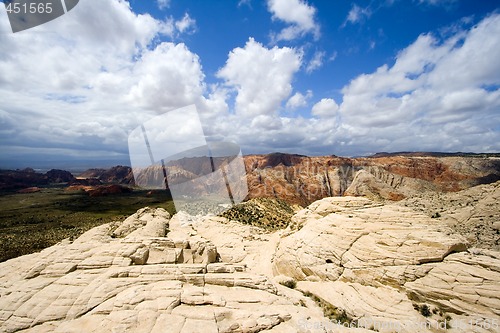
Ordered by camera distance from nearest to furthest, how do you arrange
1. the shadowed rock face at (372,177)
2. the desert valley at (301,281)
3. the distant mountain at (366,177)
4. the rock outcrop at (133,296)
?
1. the rock outcrop at (133,296)
2. the desert valley at (301,281)
3. the shadowed rock face at (372,177)
4. the distant mountain at (366,177)

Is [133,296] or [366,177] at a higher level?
[366,177]

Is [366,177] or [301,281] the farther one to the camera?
[366,177]

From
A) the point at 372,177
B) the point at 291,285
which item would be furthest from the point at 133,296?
the point at 372,177

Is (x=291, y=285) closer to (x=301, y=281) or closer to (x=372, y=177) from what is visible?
(x=301, y=281)

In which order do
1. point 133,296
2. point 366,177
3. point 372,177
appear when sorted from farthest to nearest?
1. point 372,177
2. point 366,177
3. point 133,296

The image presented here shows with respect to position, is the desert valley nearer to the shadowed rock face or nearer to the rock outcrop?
the rock outcrop

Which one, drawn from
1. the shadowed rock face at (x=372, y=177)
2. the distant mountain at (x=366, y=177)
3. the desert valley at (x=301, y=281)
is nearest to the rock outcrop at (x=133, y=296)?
the desert valley at (x=301, y=281)

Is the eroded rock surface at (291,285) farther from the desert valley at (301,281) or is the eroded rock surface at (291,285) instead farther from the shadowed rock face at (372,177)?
the shadowed rock face at (372,177)

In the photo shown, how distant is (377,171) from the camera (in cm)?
10881

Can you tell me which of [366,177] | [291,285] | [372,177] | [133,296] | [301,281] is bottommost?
[291,285]

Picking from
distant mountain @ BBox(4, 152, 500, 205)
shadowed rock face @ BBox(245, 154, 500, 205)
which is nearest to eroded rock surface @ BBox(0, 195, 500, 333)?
distant mountain @ BBox(4, 152, 500, 205)

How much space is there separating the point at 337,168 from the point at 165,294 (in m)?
116

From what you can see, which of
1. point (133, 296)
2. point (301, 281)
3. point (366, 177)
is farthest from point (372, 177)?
point (133, 296)

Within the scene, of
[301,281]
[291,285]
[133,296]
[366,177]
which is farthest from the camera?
[366,177]
